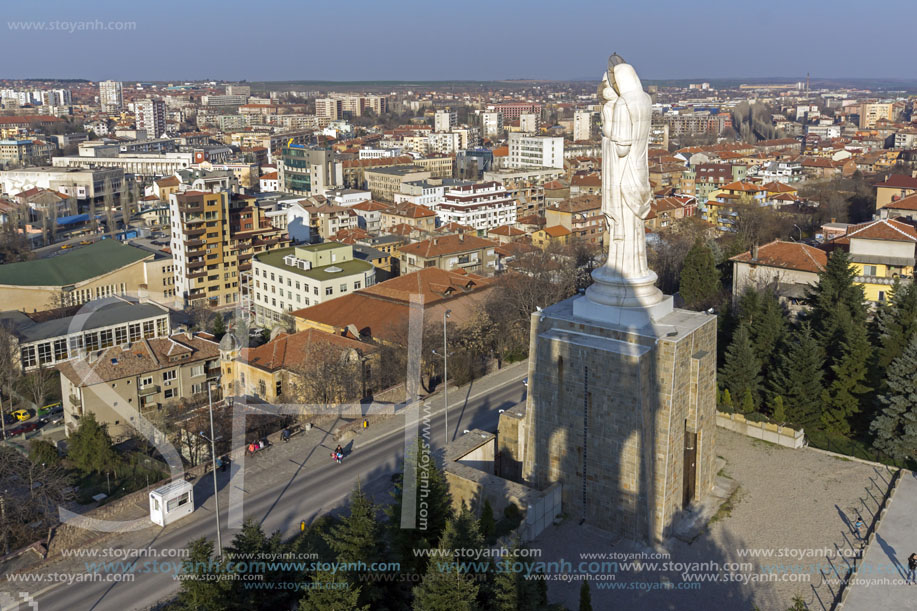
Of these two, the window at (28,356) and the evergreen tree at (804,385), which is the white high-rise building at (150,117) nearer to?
the window at (28,356)

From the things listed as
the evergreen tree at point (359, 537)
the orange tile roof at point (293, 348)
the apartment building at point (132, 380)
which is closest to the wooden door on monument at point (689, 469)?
the evergreen tree at point (359, 537)

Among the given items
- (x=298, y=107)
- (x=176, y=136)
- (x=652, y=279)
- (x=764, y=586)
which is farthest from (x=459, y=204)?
(x=298, y=107)

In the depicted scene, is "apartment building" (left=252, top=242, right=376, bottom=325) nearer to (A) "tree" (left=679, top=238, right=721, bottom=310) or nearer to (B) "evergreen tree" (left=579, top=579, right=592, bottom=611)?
(A) "tree" (left=679, top=238, right=721, bottom=310)

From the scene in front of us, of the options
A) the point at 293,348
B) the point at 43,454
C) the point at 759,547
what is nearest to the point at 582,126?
the point at 293,348

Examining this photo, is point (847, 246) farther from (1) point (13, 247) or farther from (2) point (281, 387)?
(1) point (13, 247)

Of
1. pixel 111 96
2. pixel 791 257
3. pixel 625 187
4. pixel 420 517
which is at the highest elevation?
pixel 111 96

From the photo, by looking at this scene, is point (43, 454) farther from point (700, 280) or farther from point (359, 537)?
point (700, 280)
